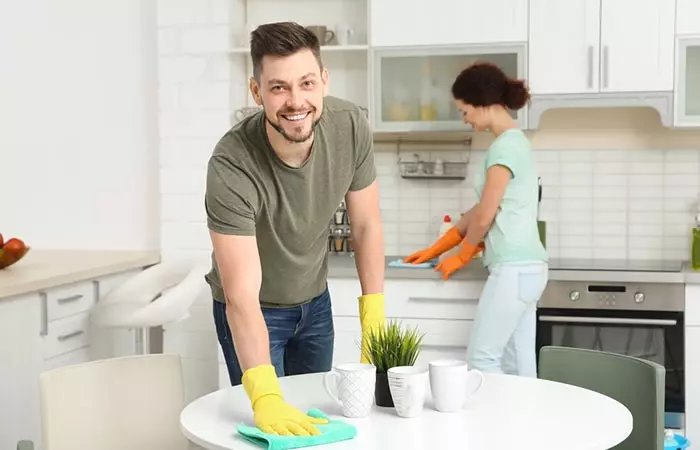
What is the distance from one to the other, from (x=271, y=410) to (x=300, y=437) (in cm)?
11

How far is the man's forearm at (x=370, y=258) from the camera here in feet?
8.30

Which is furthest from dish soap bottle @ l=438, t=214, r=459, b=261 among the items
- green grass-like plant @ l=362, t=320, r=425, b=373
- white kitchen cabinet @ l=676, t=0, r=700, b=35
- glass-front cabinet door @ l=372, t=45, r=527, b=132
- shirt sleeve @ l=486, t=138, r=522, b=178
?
green grass-like plant @ l=362, t=320, r=425, b=373

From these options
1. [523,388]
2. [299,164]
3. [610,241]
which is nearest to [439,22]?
[610,241]

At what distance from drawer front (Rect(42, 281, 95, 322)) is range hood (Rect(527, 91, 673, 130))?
1.95 metres

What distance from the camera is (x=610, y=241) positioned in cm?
447

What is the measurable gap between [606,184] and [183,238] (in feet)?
6.32

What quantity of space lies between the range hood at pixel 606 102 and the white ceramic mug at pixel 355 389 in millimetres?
2393

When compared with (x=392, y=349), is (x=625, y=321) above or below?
below

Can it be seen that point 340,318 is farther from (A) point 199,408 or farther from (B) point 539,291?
(A) point 199,408

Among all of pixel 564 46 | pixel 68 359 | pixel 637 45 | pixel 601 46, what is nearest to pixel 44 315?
pixel 68 359

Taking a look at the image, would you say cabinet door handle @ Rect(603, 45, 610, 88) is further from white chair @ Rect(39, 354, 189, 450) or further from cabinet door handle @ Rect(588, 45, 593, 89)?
white chair @ Rect(39, 354, 189, 450)

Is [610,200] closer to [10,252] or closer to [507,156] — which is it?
[507,156]

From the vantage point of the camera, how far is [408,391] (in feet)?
6.51

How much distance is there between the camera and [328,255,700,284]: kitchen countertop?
3835 millimetres
